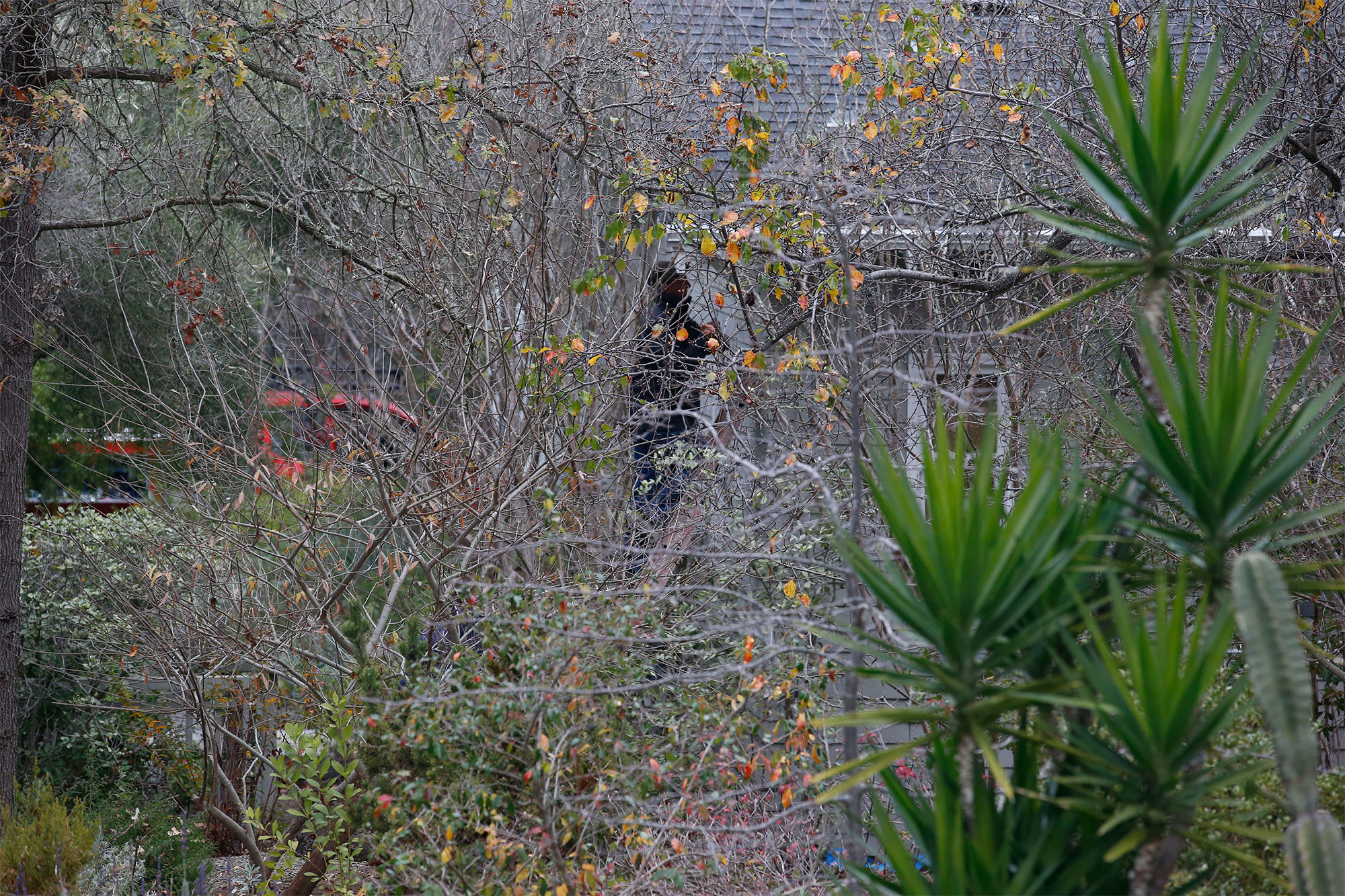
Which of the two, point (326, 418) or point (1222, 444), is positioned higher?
point (326, 418)

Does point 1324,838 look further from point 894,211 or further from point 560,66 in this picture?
point 560,66

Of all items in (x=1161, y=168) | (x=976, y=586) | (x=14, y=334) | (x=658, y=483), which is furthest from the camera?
(x=14, y=334)

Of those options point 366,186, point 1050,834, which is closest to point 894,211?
point 366,186

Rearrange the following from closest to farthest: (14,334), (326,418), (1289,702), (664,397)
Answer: (1289,702), (326,418), (14,334), (664,397)

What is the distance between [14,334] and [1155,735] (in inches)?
294

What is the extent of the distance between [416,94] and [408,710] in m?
3.86

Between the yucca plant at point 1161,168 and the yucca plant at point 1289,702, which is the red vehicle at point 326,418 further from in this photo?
the yucca plant at point 1289,702

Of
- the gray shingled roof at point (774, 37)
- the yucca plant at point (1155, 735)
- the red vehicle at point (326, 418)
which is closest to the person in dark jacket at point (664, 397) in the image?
the red vehicle at point (326, 418)

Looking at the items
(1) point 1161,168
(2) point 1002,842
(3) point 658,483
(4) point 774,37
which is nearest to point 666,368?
(3) point 658,483

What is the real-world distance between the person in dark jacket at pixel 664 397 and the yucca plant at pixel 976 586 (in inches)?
102

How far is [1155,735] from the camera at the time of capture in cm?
225

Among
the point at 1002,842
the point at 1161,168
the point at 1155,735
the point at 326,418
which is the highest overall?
the point at 1161,168

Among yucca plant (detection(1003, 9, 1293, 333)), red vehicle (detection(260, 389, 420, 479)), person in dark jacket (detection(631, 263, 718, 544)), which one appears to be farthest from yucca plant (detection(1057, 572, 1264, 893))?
red vehicle (detection(260, 389, 420, 479))

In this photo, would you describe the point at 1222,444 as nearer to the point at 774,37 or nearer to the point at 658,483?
the point at 658,483
